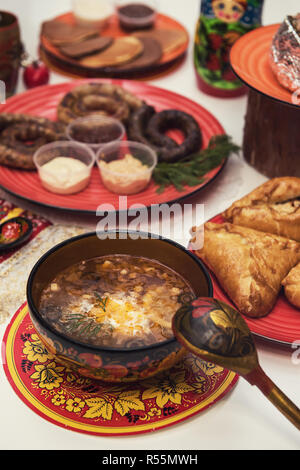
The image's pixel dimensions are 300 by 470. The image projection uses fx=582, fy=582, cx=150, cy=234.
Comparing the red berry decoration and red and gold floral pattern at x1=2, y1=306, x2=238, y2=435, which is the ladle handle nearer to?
red and gold floral pattern at x1=2, y1=306, x2=238, y2=435

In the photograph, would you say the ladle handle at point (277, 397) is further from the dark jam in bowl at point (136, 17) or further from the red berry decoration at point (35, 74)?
the dark jam in bowl at point (136, 17)

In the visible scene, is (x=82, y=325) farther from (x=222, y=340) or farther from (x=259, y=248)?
(x=259, y=248)

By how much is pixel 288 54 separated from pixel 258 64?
0.45 feet

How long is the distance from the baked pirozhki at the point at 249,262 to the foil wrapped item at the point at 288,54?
0.39 meters

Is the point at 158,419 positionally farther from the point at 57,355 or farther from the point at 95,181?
the point at 95,181

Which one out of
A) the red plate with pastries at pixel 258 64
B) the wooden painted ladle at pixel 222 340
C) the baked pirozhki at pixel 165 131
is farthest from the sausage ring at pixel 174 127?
the wooden painted ladle at pixel 222 340

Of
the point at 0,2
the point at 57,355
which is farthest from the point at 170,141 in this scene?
the point at 0,2

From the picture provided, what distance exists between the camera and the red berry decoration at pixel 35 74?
1968 millimetres

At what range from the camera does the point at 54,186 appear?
4.90 feet

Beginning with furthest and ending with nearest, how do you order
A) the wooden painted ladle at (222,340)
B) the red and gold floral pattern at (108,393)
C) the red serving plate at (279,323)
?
the red serving plate at (279,323) < the red and gold floral pattern at (108,393) < the wooden painted ladle at (222,340)

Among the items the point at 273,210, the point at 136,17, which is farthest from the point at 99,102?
the point at 273,210

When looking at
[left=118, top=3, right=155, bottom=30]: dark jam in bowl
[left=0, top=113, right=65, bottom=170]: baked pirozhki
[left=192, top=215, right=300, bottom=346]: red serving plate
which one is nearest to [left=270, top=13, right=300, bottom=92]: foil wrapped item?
[left=192, top=215, right=300, bottom=346]: red serving plate

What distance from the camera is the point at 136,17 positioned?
2.28 metres

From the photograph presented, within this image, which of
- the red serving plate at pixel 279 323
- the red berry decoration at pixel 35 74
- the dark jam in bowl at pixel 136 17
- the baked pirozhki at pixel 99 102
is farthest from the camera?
the dark jam in bowl at pixel 136 17
